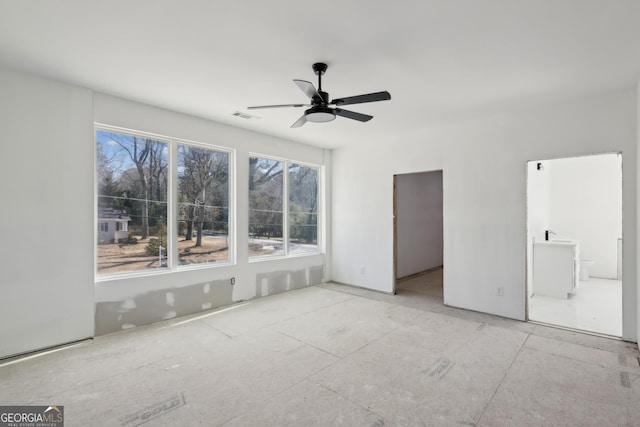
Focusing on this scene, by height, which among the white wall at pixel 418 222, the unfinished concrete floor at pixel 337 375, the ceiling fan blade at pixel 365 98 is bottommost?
the unfinished concrete floor at pixel 337 375

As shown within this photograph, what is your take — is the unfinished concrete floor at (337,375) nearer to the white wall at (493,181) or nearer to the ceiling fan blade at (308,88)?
the white wall at (493,181)

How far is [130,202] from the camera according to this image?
396 cm

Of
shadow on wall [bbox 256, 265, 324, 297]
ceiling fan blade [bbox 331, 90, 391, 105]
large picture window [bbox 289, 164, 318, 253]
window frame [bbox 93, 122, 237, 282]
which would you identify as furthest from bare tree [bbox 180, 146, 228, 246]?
ceiling fan blade [bbox 331, 90, 391, 105]

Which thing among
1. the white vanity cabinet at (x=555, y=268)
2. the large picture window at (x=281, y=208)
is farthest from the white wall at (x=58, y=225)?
the white vanity cabinet at (x=555, y=268)

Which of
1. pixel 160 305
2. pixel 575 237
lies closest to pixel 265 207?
pixel 160 305

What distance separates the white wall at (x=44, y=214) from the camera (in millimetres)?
3037

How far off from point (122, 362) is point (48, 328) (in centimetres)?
101

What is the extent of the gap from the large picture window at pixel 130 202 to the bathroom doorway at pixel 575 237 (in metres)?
5.16

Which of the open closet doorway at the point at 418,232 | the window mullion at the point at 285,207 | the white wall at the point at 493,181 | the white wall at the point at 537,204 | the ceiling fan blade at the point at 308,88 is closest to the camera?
the ceiling fan blade at the point at 308,88

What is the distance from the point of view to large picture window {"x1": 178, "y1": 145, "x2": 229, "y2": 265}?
4438 mm

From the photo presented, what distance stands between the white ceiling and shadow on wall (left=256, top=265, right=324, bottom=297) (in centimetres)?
284

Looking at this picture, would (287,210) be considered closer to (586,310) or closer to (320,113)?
(320,113)

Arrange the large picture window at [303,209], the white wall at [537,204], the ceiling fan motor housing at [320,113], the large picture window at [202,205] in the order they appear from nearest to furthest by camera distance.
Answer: the ceiling fan motor housing at [320,113] → the large picture window at [202,205] → the white wall at [537,204] → the large picture window at [303,209]

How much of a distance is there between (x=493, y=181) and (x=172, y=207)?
4457 mm
